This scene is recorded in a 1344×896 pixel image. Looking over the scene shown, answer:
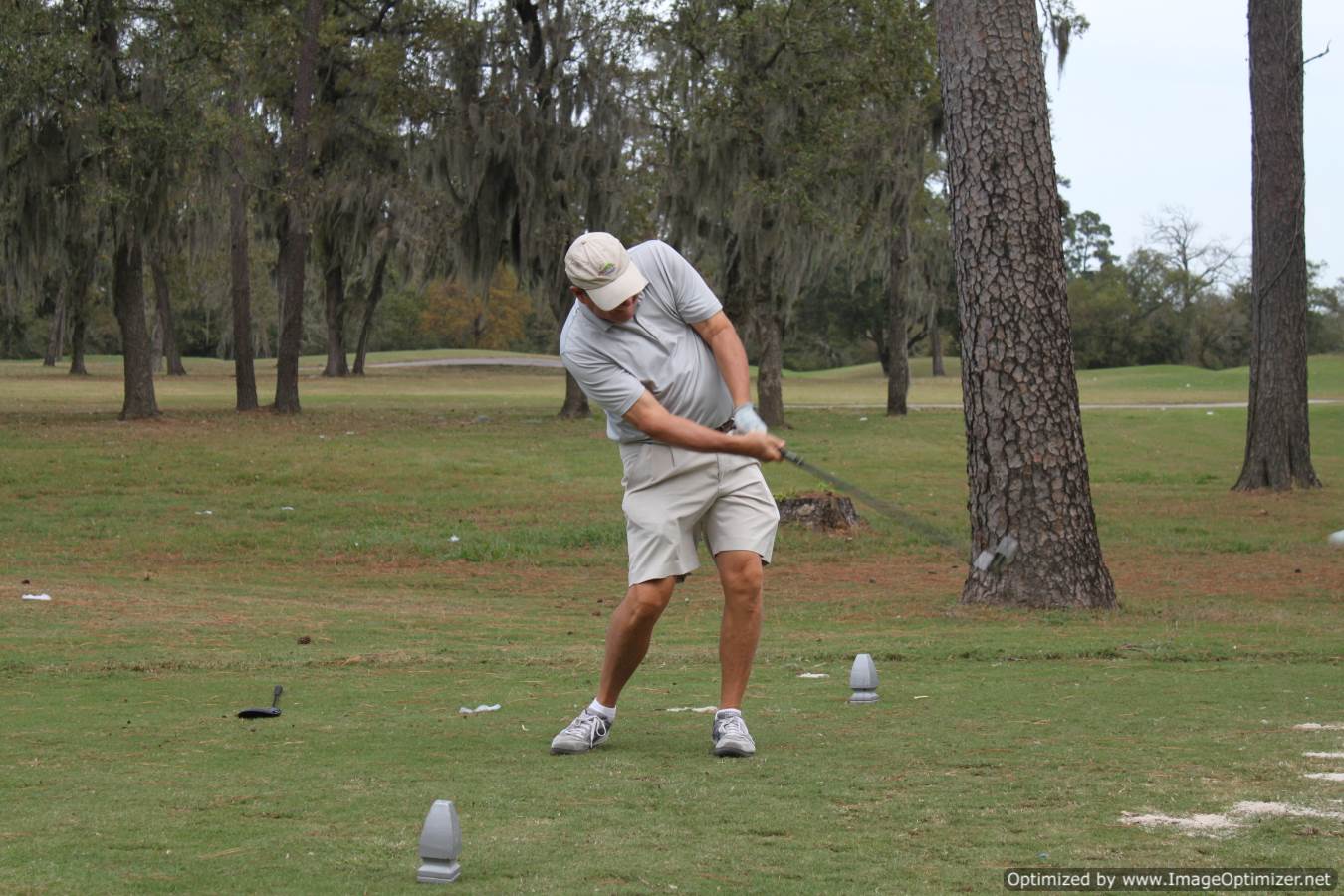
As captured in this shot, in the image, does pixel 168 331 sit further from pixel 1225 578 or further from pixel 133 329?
pixel 1225 578

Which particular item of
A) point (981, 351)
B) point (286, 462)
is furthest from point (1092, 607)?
point (286, 462)

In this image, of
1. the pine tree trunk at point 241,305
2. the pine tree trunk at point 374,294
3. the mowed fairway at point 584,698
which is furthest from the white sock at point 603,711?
the pine tree trunk at point 374,294

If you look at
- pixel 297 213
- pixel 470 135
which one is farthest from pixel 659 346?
pixel 297 213

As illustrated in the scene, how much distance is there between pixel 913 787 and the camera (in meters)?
5.15

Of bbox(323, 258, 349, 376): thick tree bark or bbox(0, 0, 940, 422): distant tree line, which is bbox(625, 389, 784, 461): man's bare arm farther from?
bbox(323, 258, 349, 376): thick tree bark

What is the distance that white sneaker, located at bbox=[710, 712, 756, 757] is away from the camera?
5773mm

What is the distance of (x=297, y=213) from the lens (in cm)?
3209

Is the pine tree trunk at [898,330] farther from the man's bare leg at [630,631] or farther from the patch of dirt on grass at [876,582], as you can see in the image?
the man's bare leg at [630,631]

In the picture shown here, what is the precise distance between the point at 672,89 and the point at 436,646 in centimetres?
2199

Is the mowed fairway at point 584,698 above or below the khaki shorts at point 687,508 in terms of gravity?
below

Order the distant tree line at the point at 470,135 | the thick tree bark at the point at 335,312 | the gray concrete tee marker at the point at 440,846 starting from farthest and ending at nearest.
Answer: the thick tree bark at the point at 335,312 → the distant tree line at the point at 470,135 → the gray concrete tee marker at the point at 440,846

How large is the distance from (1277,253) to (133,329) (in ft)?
67.0

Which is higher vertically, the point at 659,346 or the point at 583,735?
the point at 659,346

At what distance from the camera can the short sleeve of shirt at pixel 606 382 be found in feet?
19.9
